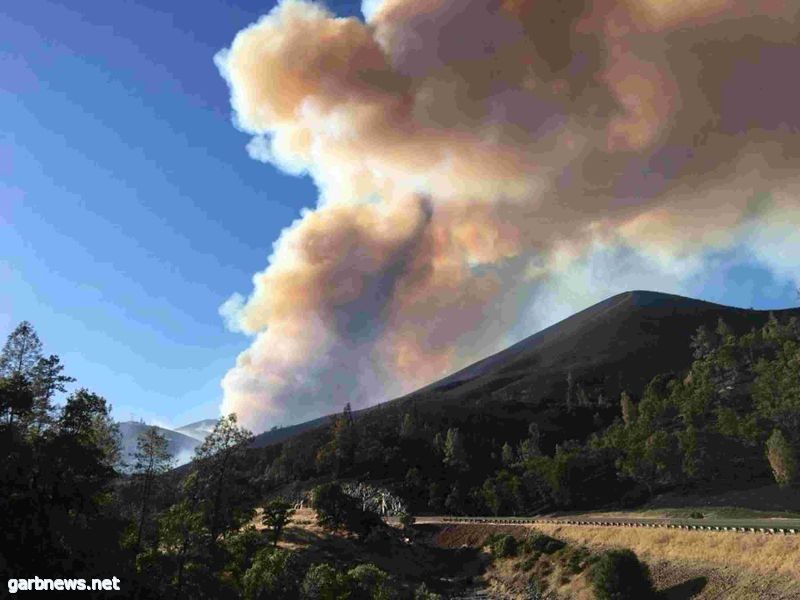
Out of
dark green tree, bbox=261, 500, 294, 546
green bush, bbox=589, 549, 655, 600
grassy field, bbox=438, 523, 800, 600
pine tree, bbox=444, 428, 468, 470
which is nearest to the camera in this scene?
grassy field, bbox=438, 523, 800, 600

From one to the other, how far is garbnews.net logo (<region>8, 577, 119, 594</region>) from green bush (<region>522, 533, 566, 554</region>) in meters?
68.7

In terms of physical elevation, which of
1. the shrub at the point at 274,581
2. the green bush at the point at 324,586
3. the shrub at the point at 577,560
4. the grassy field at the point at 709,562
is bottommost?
the shrub at the point at 577,560

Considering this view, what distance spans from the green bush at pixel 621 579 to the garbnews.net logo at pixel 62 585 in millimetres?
49920

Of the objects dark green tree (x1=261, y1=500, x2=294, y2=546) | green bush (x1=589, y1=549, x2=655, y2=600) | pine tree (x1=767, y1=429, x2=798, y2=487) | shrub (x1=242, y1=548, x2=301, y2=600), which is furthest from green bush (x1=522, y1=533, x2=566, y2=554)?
pine tree (x1=767, y1=429, x2=798, y2=487)

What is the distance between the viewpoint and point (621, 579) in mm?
57000

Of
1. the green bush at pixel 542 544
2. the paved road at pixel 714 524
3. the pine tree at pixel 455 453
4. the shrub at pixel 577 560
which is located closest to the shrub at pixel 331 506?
the paved road at pixel 714 524

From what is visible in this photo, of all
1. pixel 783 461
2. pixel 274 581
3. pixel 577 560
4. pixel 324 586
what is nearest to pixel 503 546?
pixel 577 560

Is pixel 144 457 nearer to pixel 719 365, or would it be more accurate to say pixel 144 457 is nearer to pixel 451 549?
pixel 451 549

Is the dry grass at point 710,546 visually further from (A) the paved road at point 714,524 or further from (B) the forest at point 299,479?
(B) the forest at point 299,479

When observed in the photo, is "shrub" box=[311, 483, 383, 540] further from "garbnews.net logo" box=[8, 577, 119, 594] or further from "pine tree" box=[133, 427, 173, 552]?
"garbnews.net logo" box=[8, 577, 119, 594]

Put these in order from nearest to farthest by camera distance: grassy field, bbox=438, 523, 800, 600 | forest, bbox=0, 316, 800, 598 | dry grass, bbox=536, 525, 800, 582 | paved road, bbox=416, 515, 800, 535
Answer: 1. forest, bbox=0, 316, 800, 598
2. grassy field, bbox=438, 523, 800, 600
3. dry grass, bbox=536, 525, 800, 582
4. paved road, bbox=416, 515, 800, 535

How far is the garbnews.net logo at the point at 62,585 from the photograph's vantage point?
73.1 feet

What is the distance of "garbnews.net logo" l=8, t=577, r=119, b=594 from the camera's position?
22.3 meters

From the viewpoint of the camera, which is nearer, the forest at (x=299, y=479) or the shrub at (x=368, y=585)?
the forest at (x=299, y=479)
